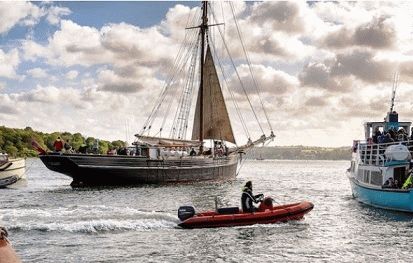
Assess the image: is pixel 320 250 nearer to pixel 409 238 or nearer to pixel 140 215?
pixel 409 238

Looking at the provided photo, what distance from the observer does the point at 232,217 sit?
2442 centimetres

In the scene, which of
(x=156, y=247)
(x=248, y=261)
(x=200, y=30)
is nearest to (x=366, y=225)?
(x=248, y=261)

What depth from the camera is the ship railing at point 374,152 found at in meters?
31.1

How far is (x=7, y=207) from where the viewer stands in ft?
106

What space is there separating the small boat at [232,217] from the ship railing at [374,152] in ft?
28.6

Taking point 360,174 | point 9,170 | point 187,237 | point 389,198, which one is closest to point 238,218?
point 187,237

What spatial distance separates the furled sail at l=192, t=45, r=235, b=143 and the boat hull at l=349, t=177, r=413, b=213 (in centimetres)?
2973

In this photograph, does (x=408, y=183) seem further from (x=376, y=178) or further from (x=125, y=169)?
(x=125, y=169)

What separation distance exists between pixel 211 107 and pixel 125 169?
55.5 feet

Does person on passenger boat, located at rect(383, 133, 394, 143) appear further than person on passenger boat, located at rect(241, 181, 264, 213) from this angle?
Yes

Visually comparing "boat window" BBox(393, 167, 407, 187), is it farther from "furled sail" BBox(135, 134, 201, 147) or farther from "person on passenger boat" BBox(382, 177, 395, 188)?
"furled sail" BBox(135, 134, 201, 147)

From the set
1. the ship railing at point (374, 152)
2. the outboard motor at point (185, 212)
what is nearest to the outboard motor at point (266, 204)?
the outboard motor at point (185, 212)

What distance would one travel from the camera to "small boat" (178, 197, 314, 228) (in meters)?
24.3

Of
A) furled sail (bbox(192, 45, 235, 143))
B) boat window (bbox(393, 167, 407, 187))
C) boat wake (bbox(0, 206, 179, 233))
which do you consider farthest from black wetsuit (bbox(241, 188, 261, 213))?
furled sail (bbox(192, 45, 235, 143))
